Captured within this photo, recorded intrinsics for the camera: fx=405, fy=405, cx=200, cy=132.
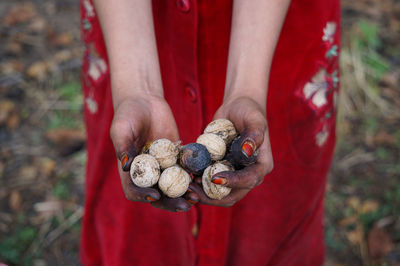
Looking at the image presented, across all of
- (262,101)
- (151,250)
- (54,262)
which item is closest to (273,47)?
(262,101)

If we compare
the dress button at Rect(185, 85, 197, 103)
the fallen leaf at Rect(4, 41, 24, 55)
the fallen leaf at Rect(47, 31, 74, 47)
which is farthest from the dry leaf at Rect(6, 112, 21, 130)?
the dress button at Rect(185, 85, 197, 103)

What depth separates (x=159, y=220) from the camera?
1491 millimetres

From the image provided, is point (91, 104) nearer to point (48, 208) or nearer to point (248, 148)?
point (248, 148)

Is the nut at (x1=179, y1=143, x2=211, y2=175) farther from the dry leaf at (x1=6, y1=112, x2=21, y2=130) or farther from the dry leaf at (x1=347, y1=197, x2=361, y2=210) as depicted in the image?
the dry leaf at (x1=6, y1=112, x2=21, y2=130)

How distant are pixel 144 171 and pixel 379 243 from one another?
5.40ft

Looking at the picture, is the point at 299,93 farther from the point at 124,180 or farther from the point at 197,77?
the point at 124,180

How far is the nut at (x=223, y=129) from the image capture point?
1.24m

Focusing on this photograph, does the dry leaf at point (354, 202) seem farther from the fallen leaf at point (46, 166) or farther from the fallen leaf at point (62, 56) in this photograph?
the fallen leaf at point (62, 56)

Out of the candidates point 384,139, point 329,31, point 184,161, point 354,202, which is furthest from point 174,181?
point 384,139

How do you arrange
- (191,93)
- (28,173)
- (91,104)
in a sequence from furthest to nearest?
(28,173) < (91,104) < (191,93)

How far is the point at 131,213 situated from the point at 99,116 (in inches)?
15.1

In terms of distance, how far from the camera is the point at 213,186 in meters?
1.10

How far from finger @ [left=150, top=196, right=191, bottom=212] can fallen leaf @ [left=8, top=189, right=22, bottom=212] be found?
5.50 ft

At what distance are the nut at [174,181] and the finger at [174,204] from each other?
7 cm
